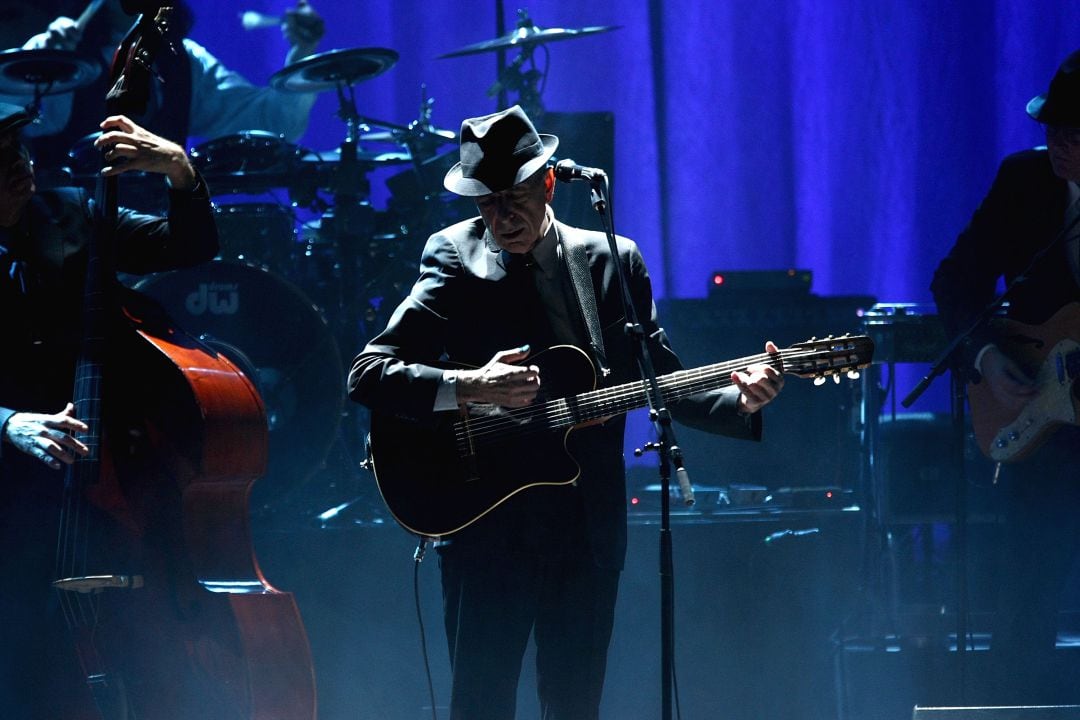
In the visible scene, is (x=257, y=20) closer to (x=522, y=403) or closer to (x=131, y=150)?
(x=131, y=150)

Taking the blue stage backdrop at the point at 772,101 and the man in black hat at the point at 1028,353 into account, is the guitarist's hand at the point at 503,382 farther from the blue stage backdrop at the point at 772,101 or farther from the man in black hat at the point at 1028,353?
the blue stage backdrop at the point at 772,101

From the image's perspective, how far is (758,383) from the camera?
292 centimetres

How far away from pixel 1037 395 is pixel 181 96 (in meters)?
4.60

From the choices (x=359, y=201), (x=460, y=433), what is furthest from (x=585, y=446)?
(x=359, y=201)

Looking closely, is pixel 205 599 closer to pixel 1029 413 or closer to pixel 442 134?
pixel 1029 413

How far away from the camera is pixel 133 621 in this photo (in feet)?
10.2

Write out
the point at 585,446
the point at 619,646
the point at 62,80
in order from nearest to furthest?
1. the point at 585,446
2. the point at 619,646
3. the point at 62,80

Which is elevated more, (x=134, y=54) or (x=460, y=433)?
(x=134, y=54)

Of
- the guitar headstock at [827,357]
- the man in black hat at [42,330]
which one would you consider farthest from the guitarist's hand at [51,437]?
the guitar headstock at [827,357]

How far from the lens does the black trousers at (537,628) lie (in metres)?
2.95

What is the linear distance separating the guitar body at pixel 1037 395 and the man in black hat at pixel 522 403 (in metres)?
1.56

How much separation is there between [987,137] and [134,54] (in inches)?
200

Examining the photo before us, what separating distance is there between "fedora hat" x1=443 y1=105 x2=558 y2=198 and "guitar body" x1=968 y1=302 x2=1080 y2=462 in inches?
83.0

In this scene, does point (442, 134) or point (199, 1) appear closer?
point (442, 134)
